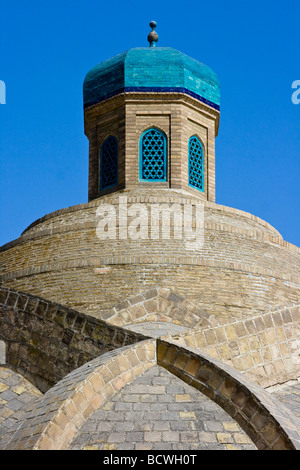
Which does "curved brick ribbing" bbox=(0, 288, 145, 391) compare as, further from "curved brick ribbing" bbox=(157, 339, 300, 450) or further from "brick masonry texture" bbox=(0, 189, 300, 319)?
"brick masonry texture" bbox=(0, 189, 300, 319)

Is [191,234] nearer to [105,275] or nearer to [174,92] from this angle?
[105,275]

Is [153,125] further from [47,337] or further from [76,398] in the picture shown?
[76,398]

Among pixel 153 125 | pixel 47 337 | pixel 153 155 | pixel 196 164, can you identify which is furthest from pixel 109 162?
pixel 47 337

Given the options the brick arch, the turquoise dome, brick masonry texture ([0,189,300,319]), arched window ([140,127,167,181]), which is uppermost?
the turquoise dome

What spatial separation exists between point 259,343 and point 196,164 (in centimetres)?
776

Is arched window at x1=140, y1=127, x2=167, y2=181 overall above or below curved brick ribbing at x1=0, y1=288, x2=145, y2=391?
above

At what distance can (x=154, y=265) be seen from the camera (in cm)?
1085

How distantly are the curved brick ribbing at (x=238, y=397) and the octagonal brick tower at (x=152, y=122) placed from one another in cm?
827

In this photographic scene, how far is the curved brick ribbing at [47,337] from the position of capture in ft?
21.7

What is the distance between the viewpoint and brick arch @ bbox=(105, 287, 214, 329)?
7.68 m

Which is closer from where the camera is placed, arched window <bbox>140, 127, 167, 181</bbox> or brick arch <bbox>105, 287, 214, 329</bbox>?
brick arch <bbox>105, 287, 214, 329</bbox>

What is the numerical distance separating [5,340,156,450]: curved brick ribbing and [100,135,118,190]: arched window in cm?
870

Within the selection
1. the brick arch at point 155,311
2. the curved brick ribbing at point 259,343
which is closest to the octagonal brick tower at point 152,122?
the brick arch at point 155,311

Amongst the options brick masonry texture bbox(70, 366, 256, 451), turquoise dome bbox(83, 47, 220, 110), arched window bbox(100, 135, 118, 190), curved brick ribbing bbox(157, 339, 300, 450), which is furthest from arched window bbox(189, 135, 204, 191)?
brick masonry texture bbox(70, 366, 256, 451)
